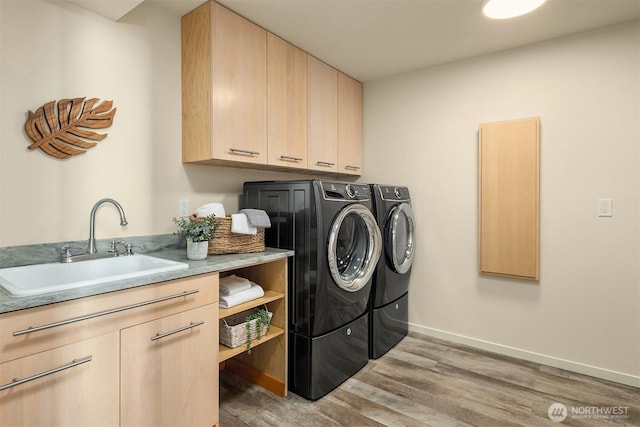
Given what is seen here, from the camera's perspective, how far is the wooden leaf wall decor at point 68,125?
59.6 inches

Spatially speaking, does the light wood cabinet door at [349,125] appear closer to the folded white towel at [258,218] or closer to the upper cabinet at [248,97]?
the upper cabinet at [248,97]

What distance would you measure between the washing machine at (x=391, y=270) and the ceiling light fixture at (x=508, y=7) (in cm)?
126

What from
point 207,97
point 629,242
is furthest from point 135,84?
point 629,242

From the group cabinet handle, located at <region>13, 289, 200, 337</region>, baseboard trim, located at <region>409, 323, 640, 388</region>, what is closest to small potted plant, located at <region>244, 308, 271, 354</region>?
cabinet handle, located at <region>13, 289, 200, 337</region>

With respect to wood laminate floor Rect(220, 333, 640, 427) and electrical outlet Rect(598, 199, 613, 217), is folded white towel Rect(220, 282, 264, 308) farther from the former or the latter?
electrical outlet Rect(598, 199, 613, 217)

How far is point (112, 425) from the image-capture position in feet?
3.99

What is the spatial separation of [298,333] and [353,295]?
1.45ft

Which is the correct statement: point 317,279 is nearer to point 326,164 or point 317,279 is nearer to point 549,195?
point 326,164

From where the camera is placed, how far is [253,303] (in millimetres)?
1832

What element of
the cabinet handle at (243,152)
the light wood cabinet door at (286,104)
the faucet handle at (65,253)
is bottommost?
the faucet handle at (65,253)

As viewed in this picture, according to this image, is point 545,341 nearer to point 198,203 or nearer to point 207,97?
point 198,203

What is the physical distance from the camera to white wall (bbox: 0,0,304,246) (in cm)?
146

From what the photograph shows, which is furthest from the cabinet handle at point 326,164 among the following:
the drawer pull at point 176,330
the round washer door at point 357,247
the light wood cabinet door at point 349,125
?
the drawer pull at point 176,330

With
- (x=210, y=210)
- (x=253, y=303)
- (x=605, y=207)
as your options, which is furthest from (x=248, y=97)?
(x=605, y=207)
